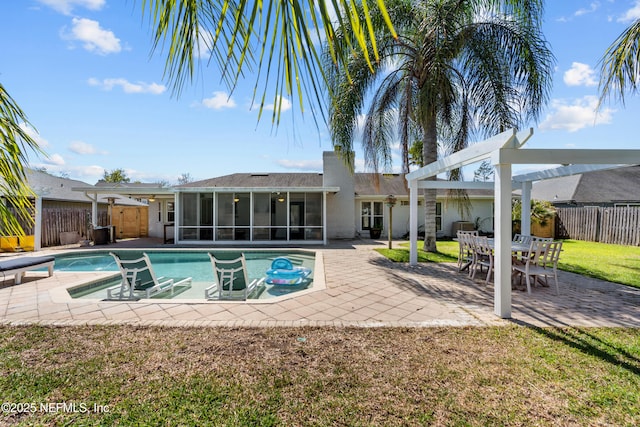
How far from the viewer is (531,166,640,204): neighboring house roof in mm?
20250

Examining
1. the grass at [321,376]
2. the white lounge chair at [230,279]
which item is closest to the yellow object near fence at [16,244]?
the white lounge chair at [230,279]

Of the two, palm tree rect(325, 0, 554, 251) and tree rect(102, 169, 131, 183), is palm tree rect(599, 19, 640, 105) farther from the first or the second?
tree rect(102, 169, 131, 183)

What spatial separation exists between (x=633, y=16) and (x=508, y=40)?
3986 mm

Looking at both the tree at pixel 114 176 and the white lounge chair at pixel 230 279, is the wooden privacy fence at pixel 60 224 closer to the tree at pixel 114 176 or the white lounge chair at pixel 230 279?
the white lounge chair at pixel 230 279

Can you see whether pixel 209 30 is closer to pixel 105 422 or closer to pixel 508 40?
pixel 105 422

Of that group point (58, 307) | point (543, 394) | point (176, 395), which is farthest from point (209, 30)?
point (58, 307)

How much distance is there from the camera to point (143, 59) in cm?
148

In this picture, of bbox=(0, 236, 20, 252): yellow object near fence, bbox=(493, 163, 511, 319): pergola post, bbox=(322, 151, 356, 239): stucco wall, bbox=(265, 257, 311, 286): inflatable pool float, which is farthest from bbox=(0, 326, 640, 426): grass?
bbox=(322, 151, 356, 239): stucco wall

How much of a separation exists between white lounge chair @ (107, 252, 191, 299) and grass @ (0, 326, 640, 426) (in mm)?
1905

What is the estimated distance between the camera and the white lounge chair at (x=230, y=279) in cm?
603

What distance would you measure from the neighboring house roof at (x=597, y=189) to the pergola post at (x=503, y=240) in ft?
71.0

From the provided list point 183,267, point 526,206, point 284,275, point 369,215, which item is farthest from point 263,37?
point 369,215

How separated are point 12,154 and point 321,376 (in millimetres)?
2995

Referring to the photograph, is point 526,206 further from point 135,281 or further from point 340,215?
point 135,281
